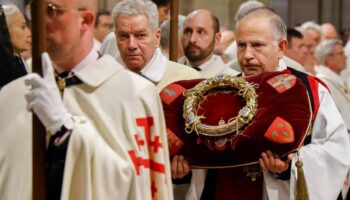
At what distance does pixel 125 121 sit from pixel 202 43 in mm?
3142

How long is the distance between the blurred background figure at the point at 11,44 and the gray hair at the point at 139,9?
0.61m

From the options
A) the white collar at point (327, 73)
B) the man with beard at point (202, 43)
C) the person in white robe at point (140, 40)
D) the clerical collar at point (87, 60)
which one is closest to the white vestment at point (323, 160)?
the person in white robe at point (140, 40)

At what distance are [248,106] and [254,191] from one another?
47cm

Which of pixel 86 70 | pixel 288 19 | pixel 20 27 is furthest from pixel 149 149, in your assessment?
pixel 288 19

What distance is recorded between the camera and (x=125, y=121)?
415 centimetres

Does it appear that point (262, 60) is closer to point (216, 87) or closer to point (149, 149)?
point (216, 87)

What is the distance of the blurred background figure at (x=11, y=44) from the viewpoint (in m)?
5.16

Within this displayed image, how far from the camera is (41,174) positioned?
3.98 meters

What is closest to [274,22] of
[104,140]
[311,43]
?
[104,140]

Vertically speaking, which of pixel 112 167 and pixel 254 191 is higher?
pixel 112 167

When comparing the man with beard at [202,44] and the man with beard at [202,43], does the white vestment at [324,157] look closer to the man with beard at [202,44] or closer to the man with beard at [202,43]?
the man with beard at [202,44]

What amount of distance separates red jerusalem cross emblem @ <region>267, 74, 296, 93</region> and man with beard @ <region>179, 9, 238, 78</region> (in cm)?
184

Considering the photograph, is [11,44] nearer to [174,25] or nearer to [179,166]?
[174,25]

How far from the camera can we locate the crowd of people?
13.1 ft
